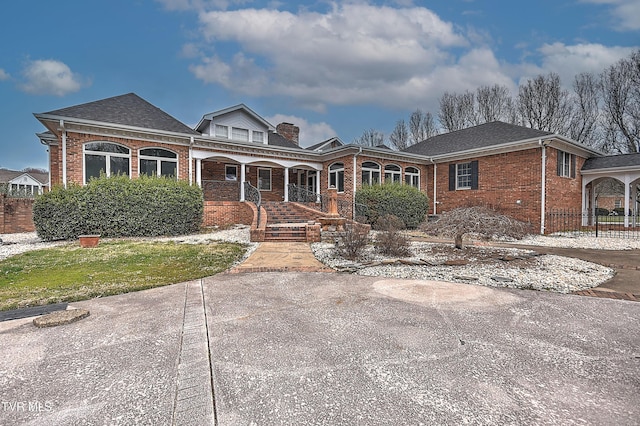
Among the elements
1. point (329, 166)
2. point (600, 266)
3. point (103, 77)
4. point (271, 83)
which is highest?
point (271, 83)

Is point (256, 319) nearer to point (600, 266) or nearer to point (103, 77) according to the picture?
point (600, 266)

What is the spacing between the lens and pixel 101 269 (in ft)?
18.6

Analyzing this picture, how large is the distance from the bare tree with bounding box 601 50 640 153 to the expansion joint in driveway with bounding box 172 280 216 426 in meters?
34.1

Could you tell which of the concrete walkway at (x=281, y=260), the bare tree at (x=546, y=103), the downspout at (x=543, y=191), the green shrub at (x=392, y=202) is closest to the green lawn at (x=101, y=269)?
the concrete walkway at (x=281, y=260)

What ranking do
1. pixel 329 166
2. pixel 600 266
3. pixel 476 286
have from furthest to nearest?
pixel 329 166 < pixel 600 266 < pixel 476 286

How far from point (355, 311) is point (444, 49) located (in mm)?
18951

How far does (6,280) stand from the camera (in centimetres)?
494

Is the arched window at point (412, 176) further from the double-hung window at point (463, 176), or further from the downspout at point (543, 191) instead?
the downspout at point (543, 191)

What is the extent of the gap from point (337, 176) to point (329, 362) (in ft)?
47.9

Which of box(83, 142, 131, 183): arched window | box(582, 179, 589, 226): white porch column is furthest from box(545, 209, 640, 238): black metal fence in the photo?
box(83, 142, 131, 183): arched window

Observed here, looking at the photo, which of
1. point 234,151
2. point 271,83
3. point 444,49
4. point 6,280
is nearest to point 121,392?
point 6,280

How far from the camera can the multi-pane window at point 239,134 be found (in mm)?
16781

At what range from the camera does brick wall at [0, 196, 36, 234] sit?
13039 mm

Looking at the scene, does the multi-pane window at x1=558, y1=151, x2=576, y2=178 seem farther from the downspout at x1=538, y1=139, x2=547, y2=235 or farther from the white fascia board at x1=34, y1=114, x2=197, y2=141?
the white fascia board at x1=34, y1=114, x2=197, y2=141
